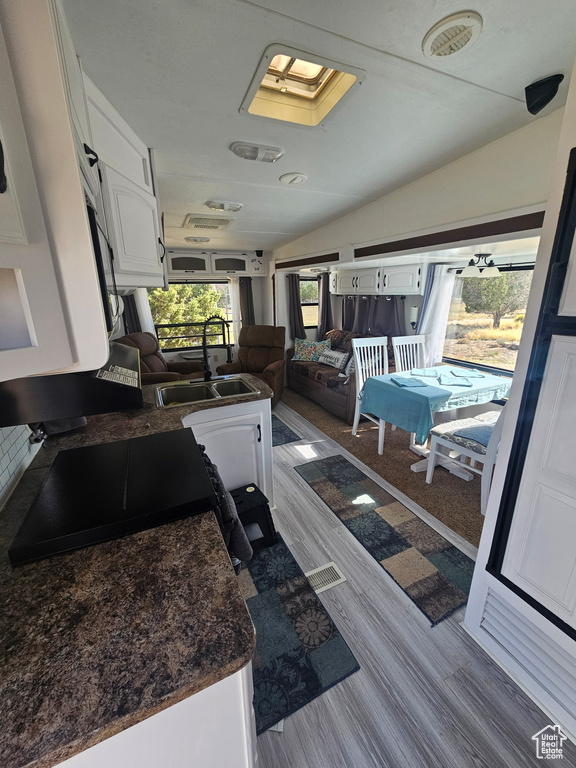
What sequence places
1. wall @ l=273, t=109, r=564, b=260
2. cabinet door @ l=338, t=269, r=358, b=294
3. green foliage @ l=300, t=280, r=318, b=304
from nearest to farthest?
wall @ l=273, t=109, r=564, b=260
cabinet door @ l=338, t=269, r=358, b=294
green foliage @ l=300, t=280, r=318, b=304

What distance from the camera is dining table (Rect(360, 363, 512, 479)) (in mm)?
2539

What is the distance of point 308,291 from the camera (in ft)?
18.8

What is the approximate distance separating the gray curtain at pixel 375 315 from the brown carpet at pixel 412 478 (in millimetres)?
1576

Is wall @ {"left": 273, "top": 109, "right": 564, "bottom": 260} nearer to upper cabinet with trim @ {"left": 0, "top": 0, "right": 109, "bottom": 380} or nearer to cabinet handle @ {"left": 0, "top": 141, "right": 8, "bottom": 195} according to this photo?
upper cabinet with trim @ {"left": 0, "top": 0, "right": 109, "bottom": 380}

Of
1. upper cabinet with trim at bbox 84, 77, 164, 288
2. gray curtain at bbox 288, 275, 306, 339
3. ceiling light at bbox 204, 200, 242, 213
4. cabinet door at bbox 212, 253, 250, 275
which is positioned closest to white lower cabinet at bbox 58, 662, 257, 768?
upper cabinet with trim at bbox 84, 77, 164, 288

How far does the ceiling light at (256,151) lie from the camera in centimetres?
153

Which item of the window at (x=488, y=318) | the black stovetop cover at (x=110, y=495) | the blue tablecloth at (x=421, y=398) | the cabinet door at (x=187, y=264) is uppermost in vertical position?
the cabinet door at (x=187, y=264)

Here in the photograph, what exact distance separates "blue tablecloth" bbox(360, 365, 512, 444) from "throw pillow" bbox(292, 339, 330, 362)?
196 centimetres

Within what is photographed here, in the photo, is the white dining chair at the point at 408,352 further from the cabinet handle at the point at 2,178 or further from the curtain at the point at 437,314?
the cabinet handle at the point at 2,178

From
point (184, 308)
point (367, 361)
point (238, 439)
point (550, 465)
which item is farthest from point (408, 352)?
point (184, 308)

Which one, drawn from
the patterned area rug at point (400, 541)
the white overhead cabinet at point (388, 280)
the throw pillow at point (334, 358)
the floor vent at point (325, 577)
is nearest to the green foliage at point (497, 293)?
the white overhead cabinet at point (388, 280)

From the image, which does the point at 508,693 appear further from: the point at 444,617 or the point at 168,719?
the point at 168,719

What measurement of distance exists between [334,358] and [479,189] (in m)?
3.00

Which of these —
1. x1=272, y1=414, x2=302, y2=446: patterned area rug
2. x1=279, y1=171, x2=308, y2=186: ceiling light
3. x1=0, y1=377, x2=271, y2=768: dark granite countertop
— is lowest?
x1=272, y1=414, x2=302, y2=446: patterned area rug
